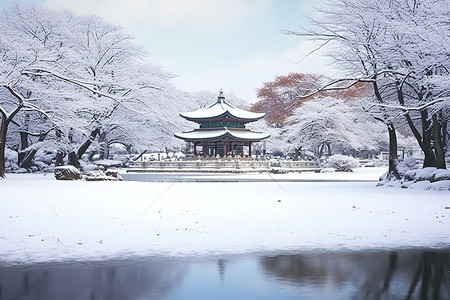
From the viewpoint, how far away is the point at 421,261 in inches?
342

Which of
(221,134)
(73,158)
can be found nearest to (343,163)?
(221,134)

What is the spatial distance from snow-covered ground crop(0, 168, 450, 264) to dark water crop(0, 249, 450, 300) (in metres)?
0.81

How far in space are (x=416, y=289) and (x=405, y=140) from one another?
7704 cm

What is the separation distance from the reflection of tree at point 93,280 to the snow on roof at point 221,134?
5137cm

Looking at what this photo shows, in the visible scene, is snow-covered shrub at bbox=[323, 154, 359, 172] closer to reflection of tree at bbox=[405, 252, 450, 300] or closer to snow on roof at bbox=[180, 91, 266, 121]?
snow on roof at bbox=[180, 91, 266, 121]

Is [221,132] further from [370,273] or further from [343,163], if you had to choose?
[370,273]

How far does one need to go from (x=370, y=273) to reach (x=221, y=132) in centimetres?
5330

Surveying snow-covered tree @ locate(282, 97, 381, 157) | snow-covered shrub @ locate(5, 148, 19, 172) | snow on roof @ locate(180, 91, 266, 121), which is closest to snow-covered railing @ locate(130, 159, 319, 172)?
snow-covered tree @ locate(282, 97, 381, 157)

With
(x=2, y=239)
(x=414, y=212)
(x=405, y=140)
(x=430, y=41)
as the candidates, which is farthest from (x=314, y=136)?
(x=2, y=239)

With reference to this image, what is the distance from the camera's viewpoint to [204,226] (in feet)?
40.9

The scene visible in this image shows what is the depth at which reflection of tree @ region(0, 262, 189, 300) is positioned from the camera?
6602mm

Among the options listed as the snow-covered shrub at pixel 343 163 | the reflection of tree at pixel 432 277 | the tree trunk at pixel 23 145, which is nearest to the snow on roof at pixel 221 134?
the snow-covered shrub at pixel 343 163

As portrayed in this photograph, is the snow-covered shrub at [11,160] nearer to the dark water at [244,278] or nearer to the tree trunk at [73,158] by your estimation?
the tree trunk at [73,158]

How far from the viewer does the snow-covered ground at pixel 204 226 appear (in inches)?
387
